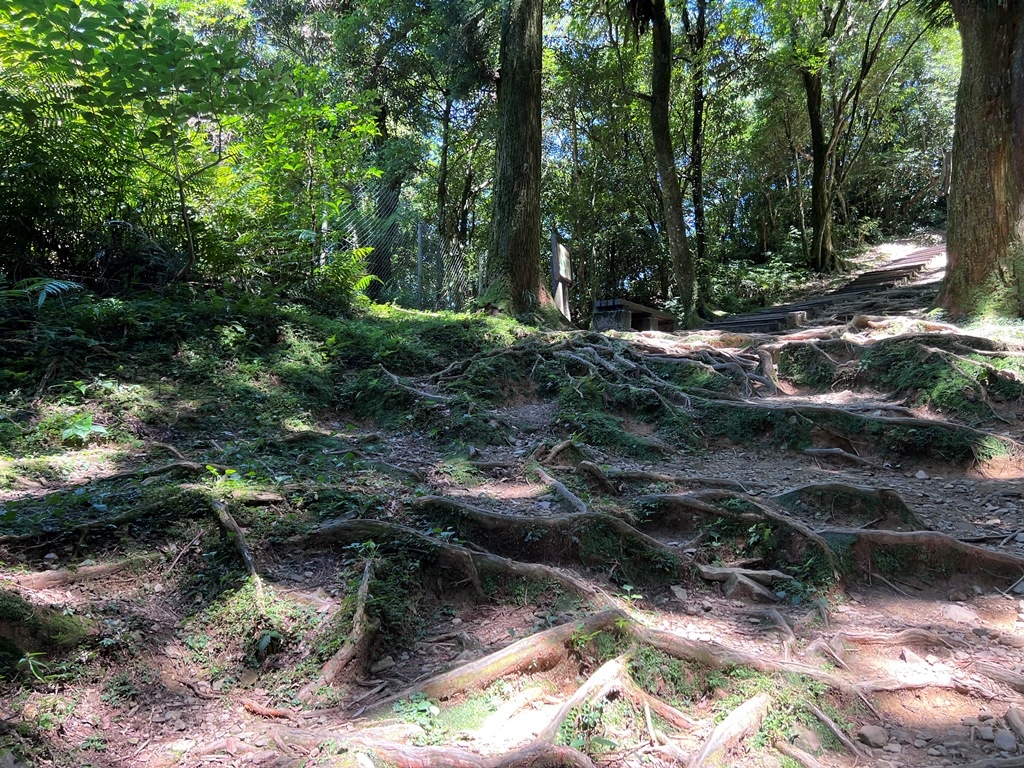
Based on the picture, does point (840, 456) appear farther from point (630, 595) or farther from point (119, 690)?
point (119, 690)

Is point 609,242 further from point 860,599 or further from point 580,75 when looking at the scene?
point 860,599

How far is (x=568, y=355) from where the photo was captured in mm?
7227

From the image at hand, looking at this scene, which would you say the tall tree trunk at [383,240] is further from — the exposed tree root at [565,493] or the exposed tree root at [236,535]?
the exposed tree root at [236,535]

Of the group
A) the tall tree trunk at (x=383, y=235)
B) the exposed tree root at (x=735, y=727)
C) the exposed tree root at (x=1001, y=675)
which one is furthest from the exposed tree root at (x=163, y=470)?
the tall tree trunk at (x=383, y=235)

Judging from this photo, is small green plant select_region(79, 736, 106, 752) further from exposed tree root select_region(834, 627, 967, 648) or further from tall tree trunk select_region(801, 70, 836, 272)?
tall tree trunk select_region(801, 70, 836, 272)

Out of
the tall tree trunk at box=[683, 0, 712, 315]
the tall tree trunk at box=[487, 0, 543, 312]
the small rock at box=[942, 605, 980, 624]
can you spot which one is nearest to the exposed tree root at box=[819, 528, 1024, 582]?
the small rock at box=[942, 605, 980, 624]

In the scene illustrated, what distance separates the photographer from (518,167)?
888 cm

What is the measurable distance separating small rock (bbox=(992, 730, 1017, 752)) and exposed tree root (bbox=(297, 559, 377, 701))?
2682 mm

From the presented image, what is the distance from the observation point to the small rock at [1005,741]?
91.2 inches

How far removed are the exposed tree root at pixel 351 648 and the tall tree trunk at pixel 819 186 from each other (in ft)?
51.5

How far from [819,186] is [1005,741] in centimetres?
1614

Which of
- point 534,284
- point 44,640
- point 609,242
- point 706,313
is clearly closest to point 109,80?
point 44,640

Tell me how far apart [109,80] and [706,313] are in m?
10.5

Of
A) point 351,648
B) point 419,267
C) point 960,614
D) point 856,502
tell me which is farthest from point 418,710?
point 419,267
